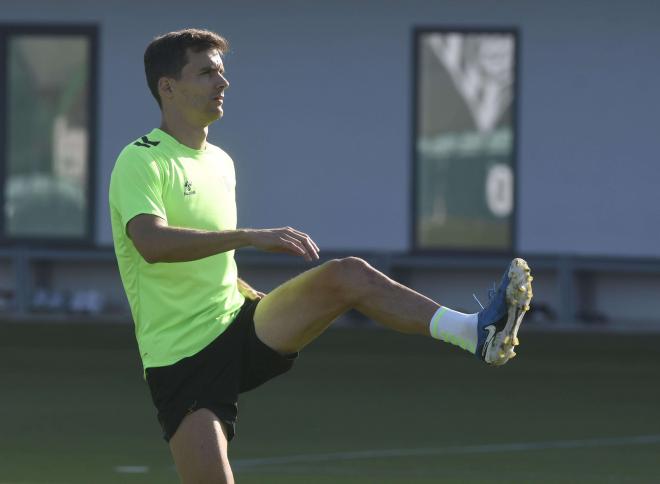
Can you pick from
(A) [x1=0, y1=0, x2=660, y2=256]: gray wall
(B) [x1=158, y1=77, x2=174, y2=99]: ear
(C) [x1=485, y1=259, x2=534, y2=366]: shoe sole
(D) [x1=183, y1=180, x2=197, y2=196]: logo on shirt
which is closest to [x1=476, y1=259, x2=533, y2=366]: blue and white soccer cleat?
(C) [x1=485, y1=259, x2=534, y2=366]: shoe sole

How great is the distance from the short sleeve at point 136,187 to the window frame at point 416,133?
432 inches

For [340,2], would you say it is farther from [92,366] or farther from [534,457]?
[534,457]

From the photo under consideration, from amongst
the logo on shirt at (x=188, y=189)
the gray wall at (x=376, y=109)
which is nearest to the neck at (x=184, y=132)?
the logo on shirt at (x=188, y=189)

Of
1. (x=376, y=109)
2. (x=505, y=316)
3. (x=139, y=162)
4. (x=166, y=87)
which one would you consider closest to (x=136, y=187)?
(x=139, y=162)

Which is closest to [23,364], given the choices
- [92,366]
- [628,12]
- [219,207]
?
[92,366]

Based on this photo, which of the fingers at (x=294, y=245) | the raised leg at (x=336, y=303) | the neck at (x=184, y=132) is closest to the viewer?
the fingers at (x=294, y=245)

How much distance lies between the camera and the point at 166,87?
6.29 m

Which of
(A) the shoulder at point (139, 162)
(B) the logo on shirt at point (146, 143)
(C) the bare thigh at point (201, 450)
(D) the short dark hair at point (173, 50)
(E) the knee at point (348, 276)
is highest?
(D) the short dark hair at point (173, 50)

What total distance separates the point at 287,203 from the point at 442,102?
193 cm

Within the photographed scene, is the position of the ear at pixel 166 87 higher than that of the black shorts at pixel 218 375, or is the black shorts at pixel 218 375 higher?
the ear at pixel 166 87

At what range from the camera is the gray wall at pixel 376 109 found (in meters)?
16.7

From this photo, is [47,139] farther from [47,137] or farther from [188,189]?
[188,189]

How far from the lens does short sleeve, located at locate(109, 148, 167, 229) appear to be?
19.8 feet

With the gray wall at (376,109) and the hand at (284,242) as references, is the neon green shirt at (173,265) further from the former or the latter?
the gray wall at (376,109)
